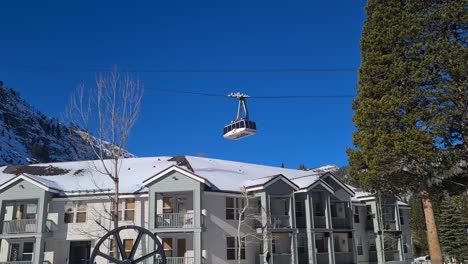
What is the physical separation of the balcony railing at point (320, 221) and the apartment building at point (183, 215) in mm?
91

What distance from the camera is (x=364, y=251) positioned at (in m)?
39.7

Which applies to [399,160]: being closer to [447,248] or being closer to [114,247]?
[114,247]

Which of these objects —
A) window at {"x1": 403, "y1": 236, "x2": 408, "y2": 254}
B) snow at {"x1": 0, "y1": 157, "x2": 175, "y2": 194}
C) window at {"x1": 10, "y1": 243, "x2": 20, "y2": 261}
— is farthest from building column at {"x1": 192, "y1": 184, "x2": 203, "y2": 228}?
window at {"x1": 403, "y1": 236, "x2": 408, "y2": 254}

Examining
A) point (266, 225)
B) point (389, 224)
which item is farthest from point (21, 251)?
point (389, 224)

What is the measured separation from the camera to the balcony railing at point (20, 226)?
3186 cm

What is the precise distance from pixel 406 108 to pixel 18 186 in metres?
27.1

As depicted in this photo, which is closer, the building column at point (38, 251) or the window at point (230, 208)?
the building column at point (38, 251)

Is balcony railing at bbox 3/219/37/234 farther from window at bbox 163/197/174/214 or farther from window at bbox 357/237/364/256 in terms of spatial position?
window at bbox 357/237/364/256

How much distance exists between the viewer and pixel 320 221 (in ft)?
116

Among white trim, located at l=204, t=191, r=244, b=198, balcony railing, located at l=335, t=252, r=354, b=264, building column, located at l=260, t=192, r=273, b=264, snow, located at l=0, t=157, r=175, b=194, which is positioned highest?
snow, located at l=0, t=157, r=175, b=194

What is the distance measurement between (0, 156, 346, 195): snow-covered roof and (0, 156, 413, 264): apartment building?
0.39ft

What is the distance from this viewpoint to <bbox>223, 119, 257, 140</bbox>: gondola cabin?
2517cm

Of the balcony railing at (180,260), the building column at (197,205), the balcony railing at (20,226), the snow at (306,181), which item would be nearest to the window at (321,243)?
the snow at (306,181)

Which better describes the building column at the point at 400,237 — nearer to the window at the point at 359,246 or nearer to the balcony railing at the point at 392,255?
the balcony railing at the point at 392,255
